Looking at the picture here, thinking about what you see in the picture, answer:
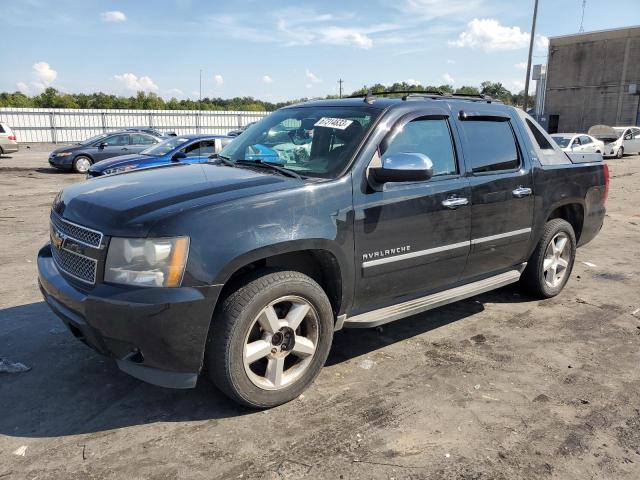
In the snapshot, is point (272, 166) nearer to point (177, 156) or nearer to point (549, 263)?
point (549, 263)

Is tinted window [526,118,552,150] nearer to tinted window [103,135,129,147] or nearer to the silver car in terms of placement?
tinted window [103,135,129,147]

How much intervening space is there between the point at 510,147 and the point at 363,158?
1.80m

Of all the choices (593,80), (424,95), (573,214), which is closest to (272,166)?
(424,95)

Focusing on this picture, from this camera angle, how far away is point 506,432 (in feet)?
10.2

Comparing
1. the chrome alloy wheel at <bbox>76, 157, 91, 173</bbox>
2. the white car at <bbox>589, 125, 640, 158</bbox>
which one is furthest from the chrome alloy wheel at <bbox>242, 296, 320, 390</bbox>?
the white car at <bbox>589, 125, 640, 158</bbox>

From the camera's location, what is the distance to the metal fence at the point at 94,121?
34.6 metres

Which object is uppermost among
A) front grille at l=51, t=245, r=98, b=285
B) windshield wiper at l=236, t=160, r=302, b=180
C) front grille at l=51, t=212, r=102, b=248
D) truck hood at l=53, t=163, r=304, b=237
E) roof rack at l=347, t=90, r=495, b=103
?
roof rack at l=347, t=90, r=495, b=103

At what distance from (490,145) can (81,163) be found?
1772 cm

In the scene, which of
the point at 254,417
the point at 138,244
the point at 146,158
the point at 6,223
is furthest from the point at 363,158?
the point at 146,158

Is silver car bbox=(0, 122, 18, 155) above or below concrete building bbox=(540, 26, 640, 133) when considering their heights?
below

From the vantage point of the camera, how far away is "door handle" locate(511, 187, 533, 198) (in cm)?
458

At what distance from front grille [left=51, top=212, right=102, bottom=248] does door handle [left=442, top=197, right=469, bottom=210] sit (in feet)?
7.80

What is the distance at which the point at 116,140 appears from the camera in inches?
773

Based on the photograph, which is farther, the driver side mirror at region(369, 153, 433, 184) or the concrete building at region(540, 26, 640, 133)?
the concrete building at region(540, 26, 640, 133)
